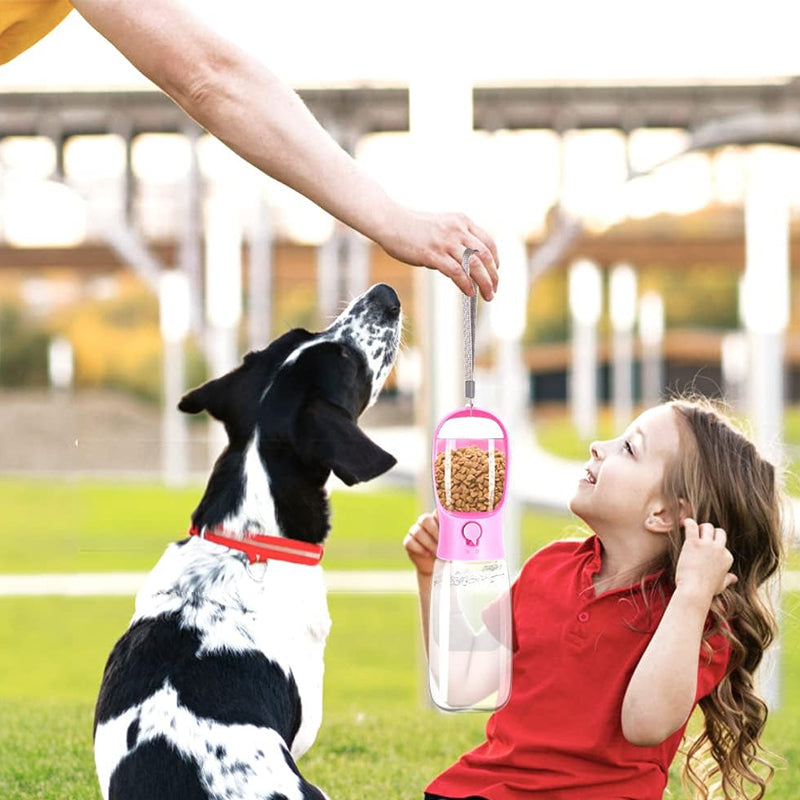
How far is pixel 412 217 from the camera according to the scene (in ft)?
7.95

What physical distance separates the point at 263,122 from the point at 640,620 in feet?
3.89

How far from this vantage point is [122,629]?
38.1 feet

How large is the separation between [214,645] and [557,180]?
10624mm

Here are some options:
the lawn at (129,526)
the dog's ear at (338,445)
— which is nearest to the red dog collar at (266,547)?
the dog's ear at (338,445)

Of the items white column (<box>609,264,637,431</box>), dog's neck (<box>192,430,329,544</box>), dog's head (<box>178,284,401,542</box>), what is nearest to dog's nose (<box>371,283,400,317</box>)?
dog's head (<box>178,284,401,542</box>)

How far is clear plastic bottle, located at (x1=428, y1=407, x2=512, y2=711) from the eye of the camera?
262 cm

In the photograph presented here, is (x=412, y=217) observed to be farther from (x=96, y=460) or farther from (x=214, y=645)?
(x=96, y=460)

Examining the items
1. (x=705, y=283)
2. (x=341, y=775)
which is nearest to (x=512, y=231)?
(x=341, y=775)

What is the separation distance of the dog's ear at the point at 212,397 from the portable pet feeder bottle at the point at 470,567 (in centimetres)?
42

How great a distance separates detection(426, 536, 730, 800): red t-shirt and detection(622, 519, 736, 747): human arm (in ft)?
0.29

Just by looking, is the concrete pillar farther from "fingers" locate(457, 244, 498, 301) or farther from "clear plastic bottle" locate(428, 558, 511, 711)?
"fingers" locate(457, 244, 498, 301)

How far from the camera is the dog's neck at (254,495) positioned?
2.58 m

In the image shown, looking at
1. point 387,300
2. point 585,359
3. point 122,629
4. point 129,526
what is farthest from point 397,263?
point 387,300

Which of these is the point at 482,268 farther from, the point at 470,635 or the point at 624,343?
the point at 624,343
